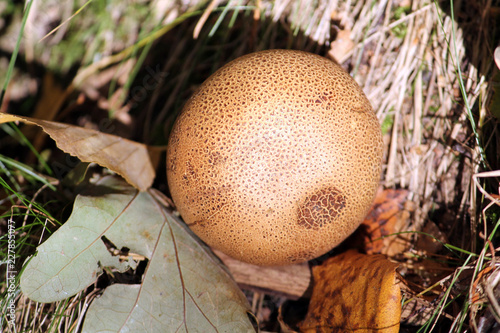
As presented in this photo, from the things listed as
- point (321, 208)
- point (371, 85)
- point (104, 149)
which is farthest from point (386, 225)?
point (104, 149)

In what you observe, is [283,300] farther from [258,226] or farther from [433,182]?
[433,182]

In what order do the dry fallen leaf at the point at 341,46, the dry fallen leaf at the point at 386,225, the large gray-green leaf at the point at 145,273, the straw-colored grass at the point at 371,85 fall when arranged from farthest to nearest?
the dry fallen leaf at the point at 341,46, the dry fallen leaf at the point at 386,225, the straw-colored grass at the point at 371,85, the large gray-green leaf at the point at 145,273

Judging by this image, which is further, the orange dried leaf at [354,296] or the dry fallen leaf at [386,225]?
the dry fallen leaf at [386,225]

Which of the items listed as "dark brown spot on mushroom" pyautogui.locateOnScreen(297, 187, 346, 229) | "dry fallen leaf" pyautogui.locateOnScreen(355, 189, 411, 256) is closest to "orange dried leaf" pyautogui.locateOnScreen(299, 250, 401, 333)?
"dry fallen leaf" pyautogui.locateOnScreen(355, 189, 411, 256)

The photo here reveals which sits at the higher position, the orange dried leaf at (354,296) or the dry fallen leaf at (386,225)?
the dry fallen leaf at (386,225)

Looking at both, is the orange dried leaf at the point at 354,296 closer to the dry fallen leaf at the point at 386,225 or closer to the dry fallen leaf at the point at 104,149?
the dry fallen leaf at the point at 386,225

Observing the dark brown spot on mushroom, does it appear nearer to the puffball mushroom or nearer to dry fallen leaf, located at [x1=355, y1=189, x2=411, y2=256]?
the puffball mushroom

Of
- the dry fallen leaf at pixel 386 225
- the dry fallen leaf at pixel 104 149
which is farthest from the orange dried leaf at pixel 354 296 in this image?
the dry fallen leaf at pixel 104 149
